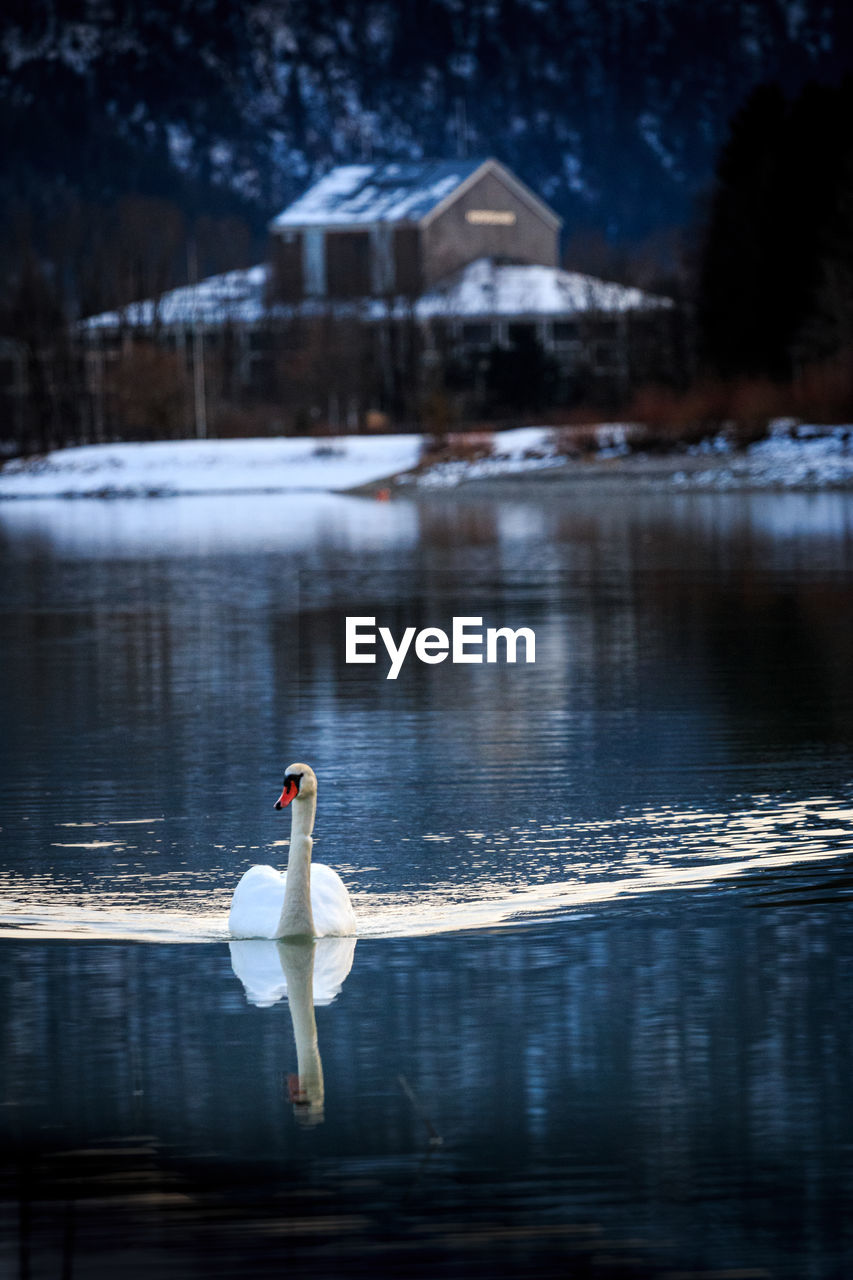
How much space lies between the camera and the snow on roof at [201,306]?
4090 inches

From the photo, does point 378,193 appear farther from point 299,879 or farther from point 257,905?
point 299,879

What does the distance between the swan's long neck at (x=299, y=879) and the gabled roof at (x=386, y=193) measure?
95357 mm

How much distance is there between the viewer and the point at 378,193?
110m

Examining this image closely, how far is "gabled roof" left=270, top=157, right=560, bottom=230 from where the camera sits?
106 meters

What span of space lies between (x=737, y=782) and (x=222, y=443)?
7085cm

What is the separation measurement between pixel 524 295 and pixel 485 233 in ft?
25.9

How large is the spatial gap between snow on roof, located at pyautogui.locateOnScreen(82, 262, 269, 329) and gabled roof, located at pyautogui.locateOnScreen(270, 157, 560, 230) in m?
3.05

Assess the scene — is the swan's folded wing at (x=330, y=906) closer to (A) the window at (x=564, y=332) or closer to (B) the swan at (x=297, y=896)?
(B) the swan at (x=297, y=896)

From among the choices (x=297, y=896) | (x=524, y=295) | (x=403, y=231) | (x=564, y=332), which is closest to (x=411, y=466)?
(x=564, y=332)

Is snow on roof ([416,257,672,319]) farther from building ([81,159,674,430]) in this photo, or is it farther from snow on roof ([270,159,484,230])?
snow on roof ([270,159,484,230])

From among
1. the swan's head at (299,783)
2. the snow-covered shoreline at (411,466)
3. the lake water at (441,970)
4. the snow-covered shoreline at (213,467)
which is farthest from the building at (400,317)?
the swan's head at (299,783)

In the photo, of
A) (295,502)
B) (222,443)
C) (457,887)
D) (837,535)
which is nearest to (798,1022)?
(457,887)

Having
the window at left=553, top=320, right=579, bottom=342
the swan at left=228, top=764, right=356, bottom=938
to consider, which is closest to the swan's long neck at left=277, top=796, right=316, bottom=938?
the swan at left=228, top=764, right=356, bottom=938

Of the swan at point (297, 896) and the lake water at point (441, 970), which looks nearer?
the lake water at point (441, 970)
